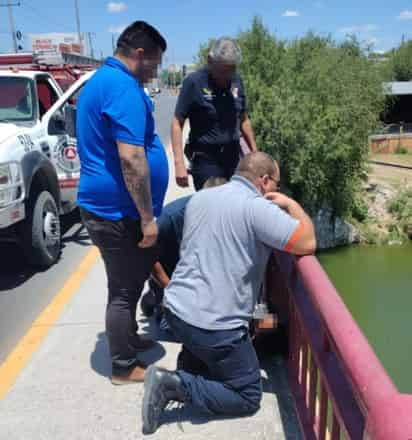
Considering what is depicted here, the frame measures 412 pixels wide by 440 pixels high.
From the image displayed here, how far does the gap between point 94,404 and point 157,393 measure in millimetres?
536

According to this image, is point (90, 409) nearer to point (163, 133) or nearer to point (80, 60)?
point (80, 60)

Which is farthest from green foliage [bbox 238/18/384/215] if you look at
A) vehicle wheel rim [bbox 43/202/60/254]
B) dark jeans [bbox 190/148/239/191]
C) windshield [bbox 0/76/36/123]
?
dark jeans [bbox 190/148/239/191]

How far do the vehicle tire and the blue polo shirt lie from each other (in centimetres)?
232

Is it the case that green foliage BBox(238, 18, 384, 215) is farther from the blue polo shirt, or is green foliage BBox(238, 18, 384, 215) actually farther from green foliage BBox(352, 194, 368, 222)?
the blue polo shirt

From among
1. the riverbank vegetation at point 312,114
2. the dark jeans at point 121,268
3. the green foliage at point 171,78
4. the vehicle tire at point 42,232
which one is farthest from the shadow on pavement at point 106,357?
the green foliage at point 171,78

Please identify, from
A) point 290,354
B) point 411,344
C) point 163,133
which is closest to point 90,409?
point 290,354

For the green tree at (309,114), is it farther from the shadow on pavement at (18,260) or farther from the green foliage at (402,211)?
the shadow on pavement at (18,260)

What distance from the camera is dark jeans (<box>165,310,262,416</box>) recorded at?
2.45 metres

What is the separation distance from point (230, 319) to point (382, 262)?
21030 millimetres

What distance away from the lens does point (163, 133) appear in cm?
1870

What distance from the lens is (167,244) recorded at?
3.21 m

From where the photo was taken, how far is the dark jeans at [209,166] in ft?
13.4

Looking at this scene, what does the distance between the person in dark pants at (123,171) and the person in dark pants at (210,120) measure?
118 centimetres

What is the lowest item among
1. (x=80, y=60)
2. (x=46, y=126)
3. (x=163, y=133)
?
(x=163, y=133)
